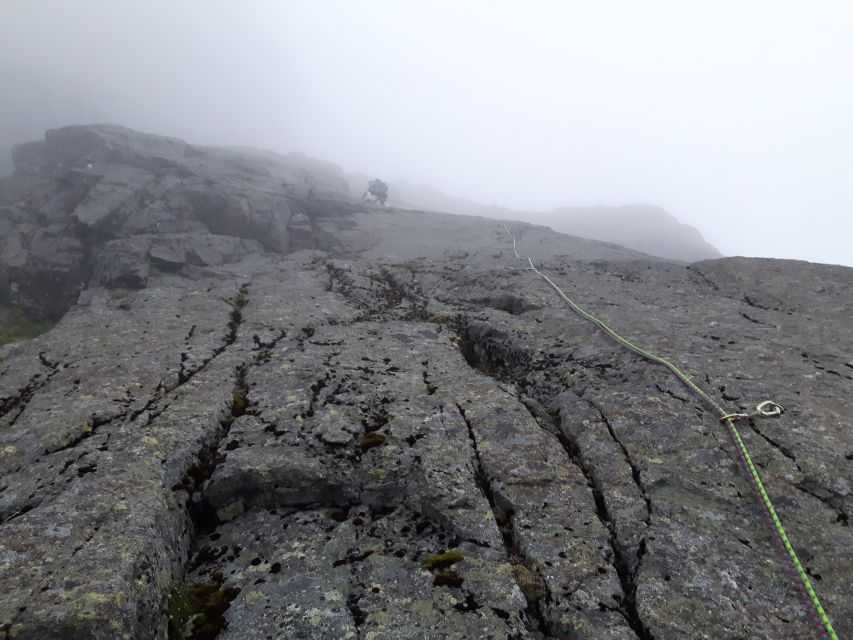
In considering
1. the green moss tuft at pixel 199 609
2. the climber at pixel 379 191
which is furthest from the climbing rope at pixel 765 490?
the climber at pixel 379 191

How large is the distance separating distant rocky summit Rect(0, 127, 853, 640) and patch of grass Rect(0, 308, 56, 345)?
70.5 feet

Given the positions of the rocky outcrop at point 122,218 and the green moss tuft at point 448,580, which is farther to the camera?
the rocky outcrop at point 122,218

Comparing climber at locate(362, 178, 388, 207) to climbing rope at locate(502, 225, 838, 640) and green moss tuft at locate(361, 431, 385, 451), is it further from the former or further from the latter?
green moss tuft at locate(361, 431, 385, 451)

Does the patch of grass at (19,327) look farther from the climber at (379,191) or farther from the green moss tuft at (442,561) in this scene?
the climber at (379,191)

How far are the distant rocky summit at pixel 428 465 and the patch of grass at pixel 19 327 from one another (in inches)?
846

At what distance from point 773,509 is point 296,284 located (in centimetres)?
2367

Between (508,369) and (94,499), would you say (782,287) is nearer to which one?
(508,369)

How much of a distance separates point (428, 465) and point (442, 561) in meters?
2.64

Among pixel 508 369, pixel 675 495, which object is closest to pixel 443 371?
pixel 508 369

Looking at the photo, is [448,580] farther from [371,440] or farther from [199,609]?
[199,609]

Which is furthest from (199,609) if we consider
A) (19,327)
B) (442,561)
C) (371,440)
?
(19,327)

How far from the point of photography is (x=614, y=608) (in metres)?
8.31

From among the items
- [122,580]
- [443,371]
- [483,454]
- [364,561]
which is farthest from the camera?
[443,371]

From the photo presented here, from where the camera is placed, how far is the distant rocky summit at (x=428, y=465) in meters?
8.27
